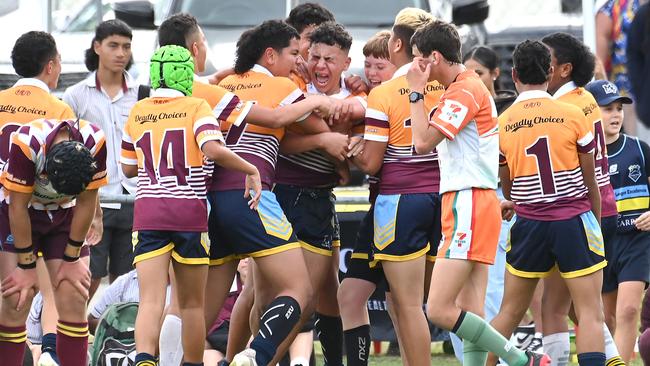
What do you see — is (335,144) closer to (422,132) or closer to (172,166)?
(422,132)

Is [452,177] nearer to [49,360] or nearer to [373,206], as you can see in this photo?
[373,206]

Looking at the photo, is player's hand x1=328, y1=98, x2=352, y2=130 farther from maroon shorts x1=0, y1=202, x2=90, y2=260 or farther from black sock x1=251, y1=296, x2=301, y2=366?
maroon shorts x1=0, y1=202, x2=90, y2=260

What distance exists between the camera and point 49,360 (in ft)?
26.5

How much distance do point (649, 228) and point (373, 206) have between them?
187 cm

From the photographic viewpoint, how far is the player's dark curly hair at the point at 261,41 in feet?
25.5

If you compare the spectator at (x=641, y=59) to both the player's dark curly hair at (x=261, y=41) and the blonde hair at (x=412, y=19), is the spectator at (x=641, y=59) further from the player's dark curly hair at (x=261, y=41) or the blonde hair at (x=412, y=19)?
the player's dark curly hair at (x=261, y=41)

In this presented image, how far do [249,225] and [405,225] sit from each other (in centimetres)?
85

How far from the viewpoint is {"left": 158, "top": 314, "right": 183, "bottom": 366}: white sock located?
25.9ft

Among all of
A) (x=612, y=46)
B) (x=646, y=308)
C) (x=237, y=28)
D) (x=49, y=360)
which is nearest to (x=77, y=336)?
(x=49, y=360)

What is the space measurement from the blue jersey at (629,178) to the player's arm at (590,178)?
1184 mm

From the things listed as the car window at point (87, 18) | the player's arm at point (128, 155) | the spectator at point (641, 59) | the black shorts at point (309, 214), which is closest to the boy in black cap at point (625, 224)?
the black shorts at point (309, 214)

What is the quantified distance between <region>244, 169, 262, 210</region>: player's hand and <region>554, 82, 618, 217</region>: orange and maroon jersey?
1871 mm

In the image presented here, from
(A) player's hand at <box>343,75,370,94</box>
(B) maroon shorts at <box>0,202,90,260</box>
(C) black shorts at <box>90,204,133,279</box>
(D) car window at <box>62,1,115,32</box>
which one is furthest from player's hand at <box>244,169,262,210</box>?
(D) car window at <box>62,1,115,32</box>

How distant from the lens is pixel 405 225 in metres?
7.65
